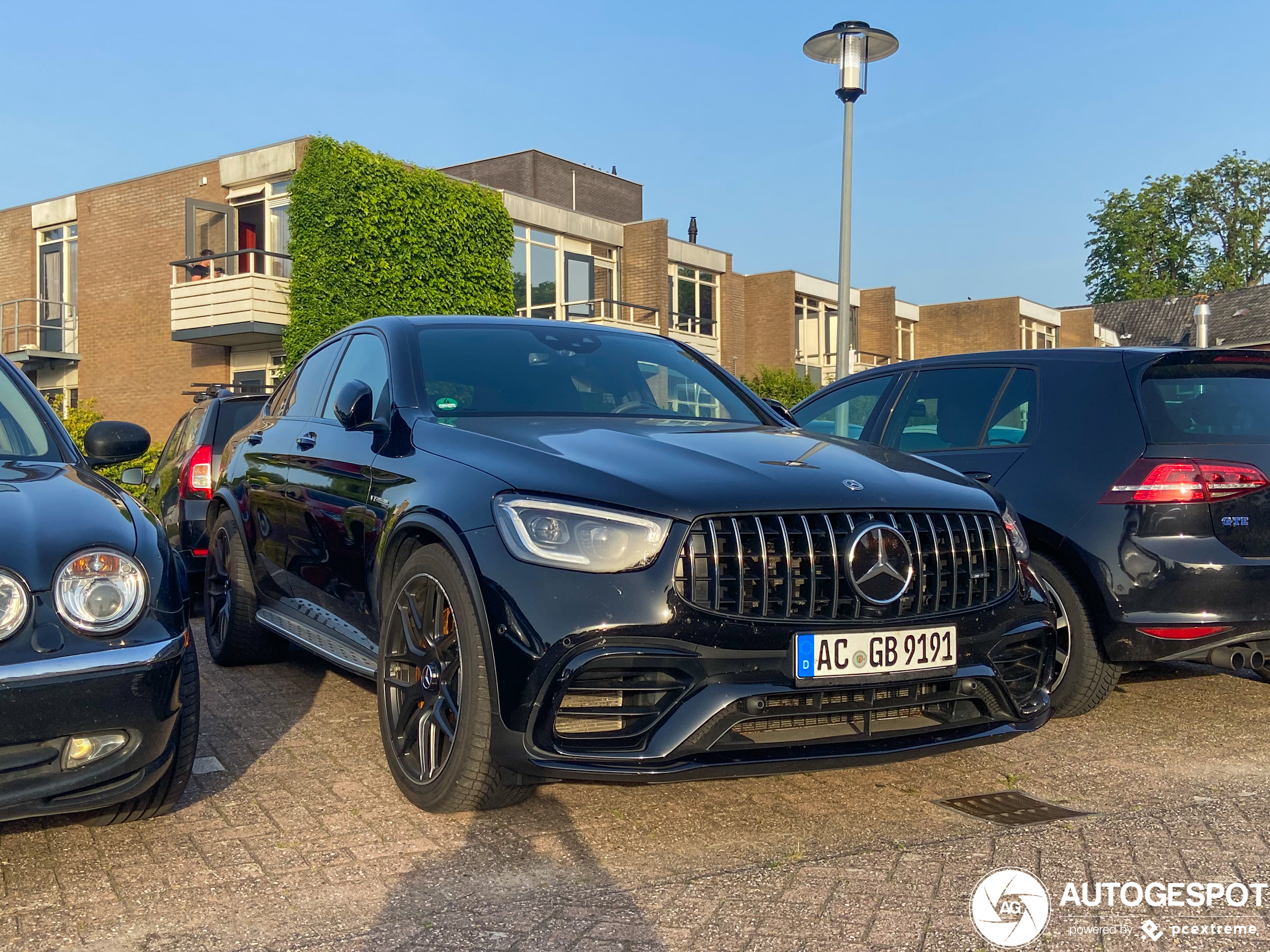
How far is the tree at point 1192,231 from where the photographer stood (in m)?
70.6

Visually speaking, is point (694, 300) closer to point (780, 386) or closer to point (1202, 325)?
point (780, 386)

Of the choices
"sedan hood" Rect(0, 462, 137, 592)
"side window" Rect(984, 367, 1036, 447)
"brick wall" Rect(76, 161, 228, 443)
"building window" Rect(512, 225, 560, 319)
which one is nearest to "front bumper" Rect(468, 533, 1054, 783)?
"sedan hood" Rect(0, 462, 137, 592)

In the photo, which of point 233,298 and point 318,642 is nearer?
point 318,642

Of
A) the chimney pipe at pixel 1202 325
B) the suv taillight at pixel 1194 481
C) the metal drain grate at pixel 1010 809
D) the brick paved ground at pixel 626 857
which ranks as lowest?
the metal drain grate at pixel 1010 809

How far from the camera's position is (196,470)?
794cm

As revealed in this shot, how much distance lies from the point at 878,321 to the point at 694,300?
1341 centimetres

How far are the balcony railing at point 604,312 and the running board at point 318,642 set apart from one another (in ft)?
87.7

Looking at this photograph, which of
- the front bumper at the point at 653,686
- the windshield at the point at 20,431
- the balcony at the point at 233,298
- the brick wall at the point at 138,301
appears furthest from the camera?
the brick wall at the point at 138,301

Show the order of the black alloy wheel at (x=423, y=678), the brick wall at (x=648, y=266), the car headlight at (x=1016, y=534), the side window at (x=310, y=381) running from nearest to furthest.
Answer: the black alloy wheel at (x=423, y=678), the car headlight at (x=1016, y=534), the side window at (x=310, y=381), the brick wall at (x=648, y=266)

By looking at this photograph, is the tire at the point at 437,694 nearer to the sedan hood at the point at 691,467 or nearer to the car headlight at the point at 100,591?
the sedan hood at the point at 691,467

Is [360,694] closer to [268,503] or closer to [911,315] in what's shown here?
[268,503]

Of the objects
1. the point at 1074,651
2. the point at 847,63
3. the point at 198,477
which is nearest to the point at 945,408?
the point at 1074,651

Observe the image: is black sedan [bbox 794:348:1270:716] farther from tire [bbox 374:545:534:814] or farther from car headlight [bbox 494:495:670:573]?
tire [bbox 374:545:534:814]

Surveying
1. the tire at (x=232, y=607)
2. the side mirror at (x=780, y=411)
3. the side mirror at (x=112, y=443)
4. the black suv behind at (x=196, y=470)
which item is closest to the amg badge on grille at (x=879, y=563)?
the side mirror at (x=780, y=411)
